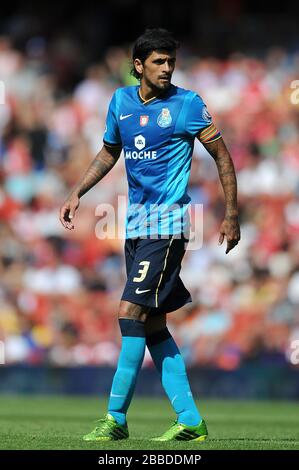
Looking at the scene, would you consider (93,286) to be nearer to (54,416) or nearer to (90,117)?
(90,117)

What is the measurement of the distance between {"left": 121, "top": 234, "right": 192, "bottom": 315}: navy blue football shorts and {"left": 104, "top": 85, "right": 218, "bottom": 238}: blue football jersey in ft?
0.23

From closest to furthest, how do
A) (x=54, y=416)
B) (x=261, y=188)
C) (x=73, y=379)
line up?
(x=54, y=416) → (x=73, y=379) → (x=261, y=188)

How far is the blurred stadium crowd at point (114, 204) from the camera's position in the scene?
43.5ft

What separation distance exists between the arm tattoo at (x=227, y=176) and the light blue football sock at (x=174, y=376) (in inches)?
32.6

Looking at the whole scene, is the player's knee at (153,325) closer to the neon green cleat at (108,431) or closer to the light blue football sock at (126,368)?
the light blue football sock at (126,368)

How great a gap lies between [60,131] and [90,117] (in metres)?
0.44

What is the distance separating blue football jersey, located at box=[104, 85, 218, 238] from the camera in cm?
655

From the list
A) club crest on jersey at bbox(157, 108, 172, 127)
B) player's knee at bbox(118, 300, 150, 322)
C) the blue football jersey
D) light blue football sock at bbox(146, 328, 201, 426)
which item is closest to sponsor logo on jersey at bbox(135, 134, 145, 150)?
the blue football jersey

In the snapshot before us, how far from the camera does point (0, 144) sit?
15.3 m

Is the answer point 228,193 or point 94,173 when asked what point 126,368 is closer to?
point 228,193

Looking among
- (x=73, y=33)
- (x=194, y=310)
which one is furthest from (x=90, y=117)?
(x=194, y=310)

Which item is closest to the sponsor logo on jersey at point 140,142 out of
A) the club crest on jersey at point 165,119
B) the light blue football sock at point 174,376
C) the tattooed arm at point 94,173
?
the club crest on jersey at point 165,119

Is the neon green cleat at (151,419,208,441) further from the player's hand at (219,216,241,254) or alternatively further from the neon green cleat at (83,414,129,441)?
the player's hand at (219,216,241,254)

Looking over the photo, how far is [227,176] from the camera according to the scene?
6.52m
